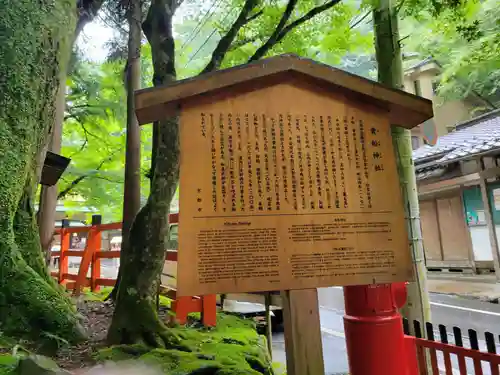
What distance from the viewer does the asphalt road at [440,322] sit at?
6.66 metres

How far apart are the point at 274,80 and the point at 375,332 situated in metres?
1.85

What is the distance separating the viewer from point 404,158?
3842 mm

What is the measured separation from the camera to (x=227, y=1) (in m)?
7.22

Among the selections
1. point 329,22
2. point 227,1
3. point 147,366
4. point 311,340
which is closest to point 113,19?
point 227,1

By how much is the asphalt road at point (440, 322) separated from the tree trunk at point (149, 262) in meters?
3.32

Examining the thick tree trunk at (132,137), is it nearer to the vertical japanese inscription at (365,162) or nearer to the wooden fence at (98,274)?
the wooden fence at (98,274)

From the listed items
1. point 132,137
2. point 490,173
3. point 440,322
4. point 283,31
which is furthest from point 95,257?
point 490,173

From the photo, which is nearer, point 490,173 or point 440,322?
point 440,322

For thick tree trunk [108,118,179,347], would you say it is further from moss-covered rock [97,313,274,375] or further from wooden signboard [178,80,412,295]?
wooden signboard [178,80,412,295]

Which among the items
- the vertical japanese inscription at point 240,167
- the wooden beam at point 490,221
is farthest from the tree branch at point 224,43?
the wooden beam at point 490,221

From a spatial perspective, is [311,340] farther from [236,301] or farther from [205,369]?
[236,301]

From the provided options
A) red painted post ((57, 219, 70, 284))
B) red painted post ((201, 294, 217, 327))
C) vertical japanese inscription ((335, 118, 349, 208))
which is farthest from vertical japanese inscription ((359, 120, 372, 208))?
red painted post ((57, 219, 70, 284))

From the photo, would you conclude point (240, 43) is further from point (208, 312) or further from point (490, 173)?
point (490, 173)

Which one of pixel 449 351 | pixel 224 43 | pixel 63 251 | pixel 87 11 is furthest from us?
pixel 63 251
